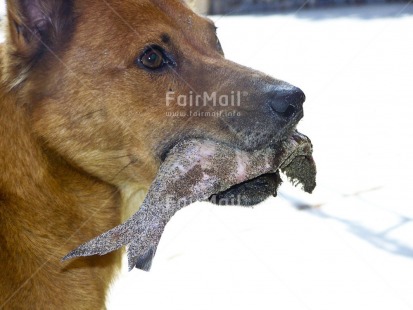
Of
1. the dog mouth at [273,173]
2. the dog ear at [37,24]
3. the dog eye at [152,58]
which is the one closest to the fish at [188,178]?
the dog mouth at [273,173]

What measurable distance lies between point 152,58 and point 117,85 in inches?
6.5

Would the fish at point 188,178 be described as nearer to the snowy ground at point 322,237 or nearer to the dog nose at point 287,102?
the dog nose at point 287,102

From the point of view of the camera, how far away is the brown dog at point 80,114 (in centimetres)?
229

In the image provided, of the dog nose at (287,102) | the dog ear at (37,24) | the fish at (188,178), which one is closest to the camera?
the fish at (188,178)

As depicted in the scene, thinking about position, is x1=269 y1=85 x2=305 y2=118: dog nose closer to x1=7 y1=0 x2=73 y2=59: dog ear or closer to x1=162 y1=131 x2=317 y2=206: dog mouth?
x1=162 y1=131 x2=317 y2=206: dog mouth

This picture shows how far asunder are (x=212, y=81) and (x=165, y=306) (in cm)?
127

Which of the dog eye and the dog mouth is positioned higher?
the dog eye

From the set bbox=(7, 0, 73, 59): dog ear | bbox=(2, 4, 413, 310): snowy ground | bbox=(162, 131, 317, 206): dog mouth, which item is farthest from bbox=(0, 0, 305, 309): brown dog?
bbox=(2, 4, 413, 310): snowy ground

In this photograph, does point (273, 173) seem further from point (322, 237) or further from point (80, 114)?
point (322, 237)

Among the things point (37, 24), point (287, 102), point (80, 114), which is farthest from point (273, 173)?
point (37, 24)

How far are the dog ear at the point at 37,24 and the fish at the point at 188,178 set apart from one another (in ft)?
2.00

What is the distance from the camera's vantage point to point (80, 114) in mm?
2330

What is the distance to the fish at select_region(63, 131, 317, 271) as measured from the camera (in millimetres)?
1950

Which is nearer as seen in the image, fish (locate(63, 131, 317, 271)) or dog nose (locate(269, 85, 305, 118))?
fish (locate(63, 131, 317, 271))
